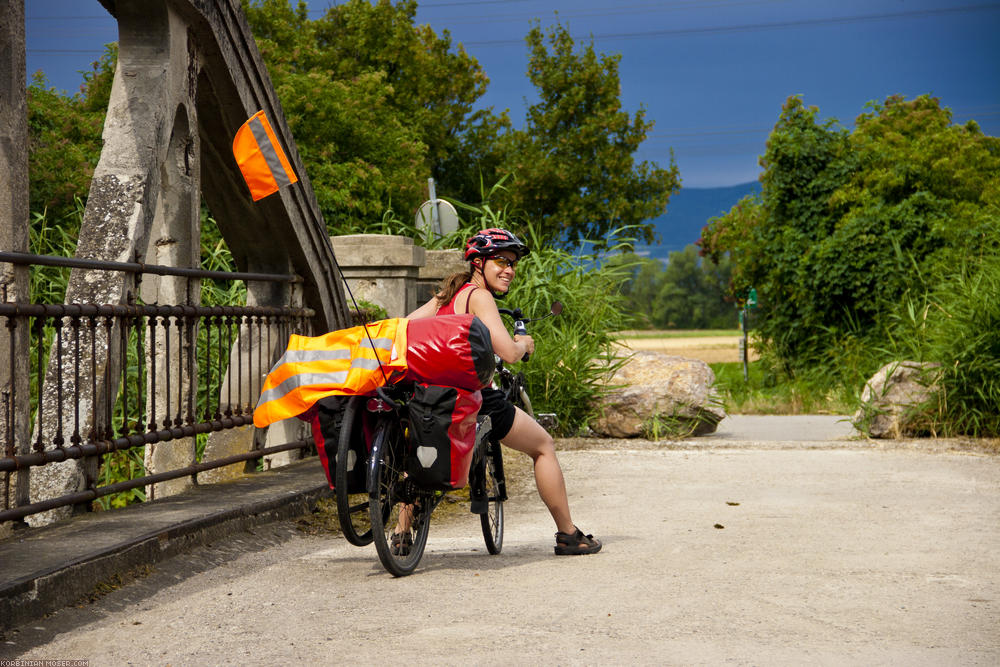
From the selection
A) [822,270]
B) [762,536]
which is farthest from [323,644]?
[822,270]

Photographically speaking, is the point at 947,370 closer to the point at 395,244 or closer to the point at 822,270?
the point at 395,244

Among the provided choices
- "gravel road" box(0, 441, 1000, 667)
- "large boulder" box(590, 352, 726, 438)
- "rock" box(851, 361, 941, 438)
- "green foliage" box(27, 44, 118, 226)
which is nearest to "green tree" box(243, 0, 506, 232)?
"green foliage" box(27, 44, 118, 226)

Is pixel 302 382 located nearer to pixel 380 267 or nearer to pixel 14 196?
pixel 14 196

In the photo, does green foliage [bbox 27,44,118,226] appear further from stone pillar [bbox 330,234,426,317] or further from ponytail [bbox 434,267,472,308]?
ponytail [bbox 434,267,472,308]

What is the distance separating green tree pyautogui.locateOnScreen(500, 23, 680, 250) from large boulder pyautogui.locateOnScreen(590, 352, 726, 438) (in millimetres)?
23376

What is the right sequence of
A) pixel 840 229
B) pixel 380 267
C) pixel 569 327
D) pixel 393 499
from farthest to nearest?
pixel 840 229, pixel 569 327, pixel 380 267, pixel 393 499

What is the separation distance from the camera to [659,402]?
12.2m

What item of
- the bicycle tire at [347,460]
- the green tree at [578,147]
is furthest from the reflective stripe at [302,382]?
the green tree at [578,147]

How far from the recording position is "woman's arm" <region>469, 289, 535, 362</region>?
5.33 meters

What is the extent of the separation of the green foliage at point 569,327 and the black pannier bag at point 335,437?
6.27 metres

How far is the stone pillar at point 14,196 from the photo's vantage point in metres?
5.24

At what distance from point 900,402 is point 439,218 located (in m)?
5.29

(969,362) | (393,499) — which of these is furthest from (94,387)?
(969,362)

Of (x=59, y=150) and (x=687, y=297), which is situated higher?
(x=687, y=297)
